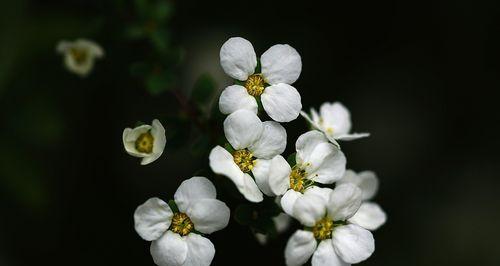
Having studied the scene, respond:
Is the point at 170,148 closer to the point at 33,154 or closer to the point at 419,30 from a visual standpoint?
the point at 33,154

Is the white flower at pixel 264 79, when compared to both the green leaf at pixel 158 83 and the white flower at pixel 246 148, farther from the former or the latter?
the green leaf at pixel 158 83

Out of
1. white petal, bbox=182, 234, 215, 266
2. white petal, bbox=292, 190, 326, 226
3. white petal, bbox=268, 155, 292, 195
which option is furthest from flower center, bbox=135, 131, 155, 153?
white petal, bbox=292, 190, 326, 226

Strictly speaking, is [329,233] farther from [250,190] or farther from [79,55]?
[79,55]

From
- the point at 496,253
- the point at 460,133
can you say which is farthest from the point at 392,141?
the point at 496,253

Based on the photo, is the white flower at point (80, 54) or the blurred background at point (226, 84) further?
the blurred background at point (226, 84)

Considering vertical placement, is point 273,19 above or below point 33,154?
above

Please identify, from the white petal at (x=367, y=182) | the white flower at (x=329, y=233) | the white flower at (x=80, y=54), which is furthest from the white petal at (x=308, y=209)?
the white flower at (x=80, y=54)
